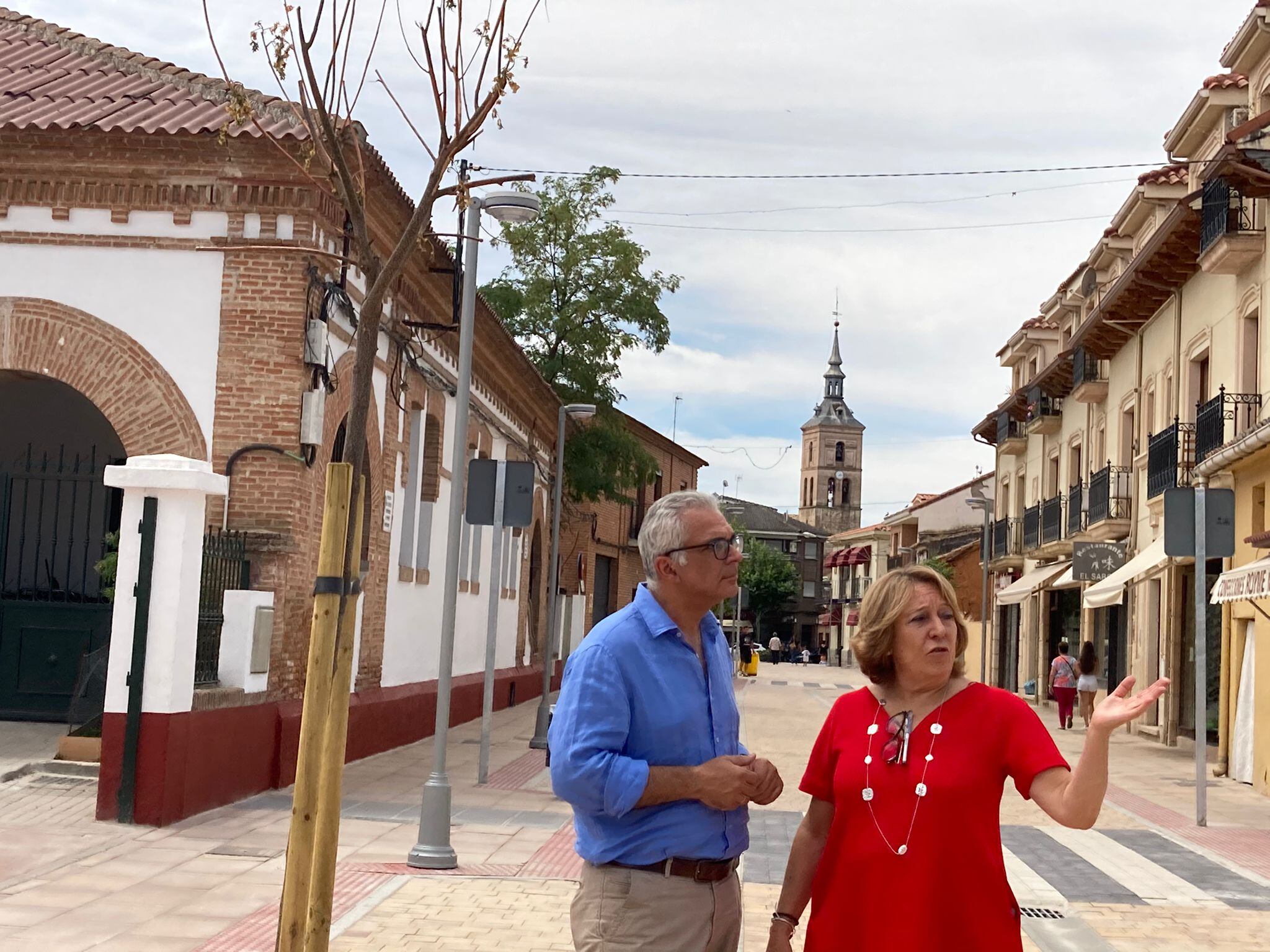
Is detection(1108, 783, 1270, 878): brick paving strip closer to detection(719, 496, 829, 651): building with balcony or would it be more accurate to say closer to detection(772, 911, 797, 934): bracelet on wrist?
detection(772, 911, 797, 934): bracelet on wrist

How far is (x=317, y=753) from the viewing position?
486 centimetres

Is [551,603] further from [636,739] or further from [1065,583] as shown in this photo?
[636,739]

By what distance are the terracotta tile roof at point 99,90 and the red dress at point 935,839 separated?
1000cm

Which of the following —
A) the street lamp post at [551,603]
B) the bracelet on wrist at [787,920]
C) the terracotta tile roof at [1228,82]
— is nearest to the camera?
the bracelet on wrist at [787,920]

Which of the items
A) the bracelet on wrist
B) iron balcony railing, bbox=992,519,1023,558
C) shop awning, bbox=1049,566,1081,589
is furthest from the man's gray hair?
iron balcony railing, bbox=992,519,1023,558

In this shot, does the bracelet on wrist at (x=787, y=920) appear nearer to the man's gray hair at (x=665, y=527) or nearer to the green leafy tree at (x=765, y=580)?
the man's gray hair at (x=665, y=527)

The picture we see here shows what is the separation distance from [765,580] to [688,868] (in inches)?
4127

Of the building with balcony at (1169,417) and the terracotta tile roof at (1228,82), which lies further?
the terracotta tile roof at (1228,82)

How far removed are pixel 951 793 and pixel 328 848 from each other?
2.10m

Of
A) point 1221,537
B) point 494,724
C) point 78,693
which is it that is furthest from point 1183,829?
point 494,724

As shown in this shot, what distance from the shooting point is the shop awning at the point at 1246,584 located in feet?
46.5

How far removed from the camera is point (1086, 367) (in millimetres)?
31812

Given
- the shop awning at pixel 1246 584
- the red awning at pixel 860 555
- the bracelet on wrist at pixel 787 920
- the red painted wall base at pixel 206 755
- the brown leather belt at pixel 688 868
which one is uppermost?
Result: the red awning at pixel 860 555

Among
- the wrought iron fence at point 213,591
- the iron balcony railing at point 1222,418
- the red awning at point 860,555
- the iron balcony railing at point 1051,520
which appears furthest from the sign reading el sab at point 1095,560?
the red awning at point 860,555
